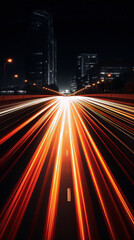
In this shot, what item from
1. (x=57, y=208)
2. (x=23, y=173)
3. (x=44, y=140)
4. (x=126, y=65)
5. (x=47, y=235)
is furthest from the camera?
(x=126, y=65)

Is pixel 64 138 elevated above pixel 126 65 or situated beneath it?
situated beneath

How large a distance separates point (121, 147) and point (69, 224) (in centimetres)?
589

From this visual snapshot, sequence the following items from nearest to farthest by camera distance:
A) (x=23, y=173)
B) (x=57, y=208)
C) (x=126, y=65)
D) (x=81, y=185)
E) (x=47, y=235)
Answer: (x=47, y=235) < (x=57, y=208) < (x=81, y=185) < (x=23, y=173) < (x=126, y=65)

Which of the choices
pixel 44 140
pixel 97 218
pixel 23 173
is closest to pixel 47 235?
pixel 97 218

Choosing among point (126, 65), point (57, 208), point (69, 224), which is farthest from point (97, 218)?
point (126, 65)

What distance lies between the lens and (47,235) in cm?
366

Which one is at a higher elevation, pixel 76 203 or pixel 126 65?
pixel 126 65

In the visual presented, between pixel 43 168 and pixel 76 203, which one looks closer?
pixel 76 203

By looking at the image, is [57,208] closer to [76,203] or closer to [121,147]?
[76,203]

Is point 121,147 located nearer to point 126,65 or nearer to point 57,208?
point 57,208

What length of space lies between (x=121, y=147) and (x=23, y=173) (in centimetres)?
472

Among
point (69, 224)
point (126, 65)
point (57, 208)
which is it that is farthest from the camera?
point (126, 65)

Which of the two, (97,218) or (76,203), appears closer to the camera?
(97,218)

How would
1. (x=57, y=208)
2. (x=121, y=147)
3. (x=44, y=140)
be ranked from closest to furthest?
(x=57, y=208) < (x=121, y=147) < (x=44, y=140)
